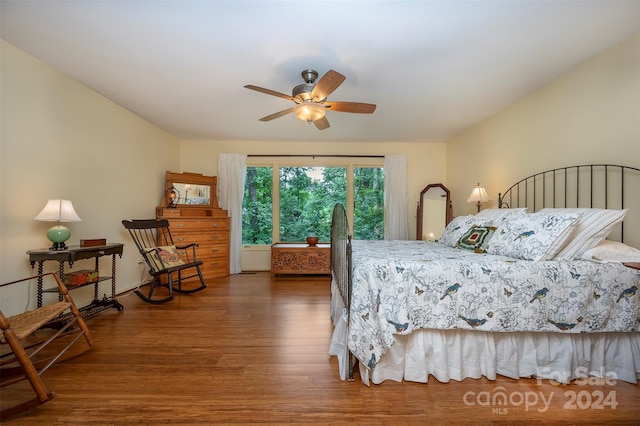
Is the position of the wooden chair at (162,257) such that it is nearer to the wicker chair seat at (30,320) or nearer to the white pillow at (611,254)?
the wicker chair seat at (30,320)

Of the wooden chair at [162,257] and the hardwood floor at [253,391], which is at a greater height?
the wooden chair at [162,257]

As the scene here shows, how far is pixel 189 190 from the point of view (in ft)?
15.0

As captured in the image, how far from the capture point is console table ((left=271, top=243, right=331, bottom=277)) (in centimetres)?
442

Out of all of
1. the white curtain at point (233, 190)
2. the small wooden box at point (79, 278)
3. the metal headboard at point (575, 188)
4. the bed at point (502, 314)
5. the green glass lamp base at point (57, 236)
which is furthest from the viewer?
the white curtain at point (233, 190)

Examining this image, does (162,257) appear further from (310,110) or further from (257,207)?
(310,110)

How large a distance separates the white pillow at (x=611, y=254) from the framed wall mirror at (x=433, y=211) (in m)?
2.90

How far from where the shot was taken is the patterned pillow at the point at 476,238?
239cm

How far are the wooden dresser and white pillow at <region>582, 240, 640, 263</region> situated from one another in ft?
14.5

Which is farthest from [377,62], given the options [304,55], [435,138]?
[435,138]

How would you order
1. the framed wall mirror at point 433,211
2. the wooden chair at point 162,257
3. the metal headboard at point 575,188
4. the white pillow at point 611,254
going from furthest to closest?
the framed wall mirror at point 433,211 < the wooden chair at point 162,257 < the metal headboard at point 575,188 < the white pillow at point 611,254

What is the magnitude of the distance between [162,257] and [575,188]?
450cm

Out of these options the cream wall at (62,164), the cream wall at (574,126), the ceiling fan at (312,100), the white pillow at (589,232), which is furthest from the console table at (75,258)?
the cream wall at (574,126)

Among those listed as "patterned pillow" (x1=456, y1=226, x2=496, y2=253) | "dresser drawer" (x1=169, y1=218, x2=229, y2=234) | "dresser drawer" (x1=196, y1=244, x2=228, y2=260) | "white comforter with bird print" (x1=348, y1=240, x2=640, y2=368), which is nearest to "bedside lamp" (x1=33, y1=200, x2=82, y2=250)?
"dresser drawer" (x1=169, y1=218, x2=229, y2=234)

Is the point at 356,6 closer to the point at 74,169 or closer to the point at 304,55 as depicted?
the point at 304,55
